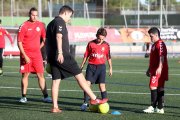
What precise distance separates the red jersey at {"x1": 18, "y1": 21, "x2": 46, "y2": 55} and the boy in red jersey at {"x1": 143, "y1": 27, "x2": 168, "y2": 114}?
108 inches

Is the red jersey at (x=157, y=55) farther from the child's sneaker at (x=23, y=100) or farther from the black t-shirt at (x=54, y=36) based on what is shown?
the child's sneaker at (x=23, y=100)

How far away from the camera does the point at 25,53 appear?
11633 mm

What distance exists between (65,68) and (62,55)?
1.04ft

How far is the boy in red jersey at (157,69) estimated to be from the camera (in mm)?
10062

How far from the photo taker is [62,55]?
387 inches

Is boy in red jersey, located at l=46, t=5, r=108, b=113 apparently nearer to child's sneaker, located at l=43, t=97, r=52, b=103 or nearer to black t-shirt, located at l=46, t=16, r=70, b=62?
black t-shirt, located at l=46, t=16, r=70, b=62

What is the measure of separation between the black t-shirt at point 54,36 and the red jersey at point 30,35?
5.52 feet

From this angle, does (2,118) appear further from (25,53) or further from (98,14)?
(98,14)

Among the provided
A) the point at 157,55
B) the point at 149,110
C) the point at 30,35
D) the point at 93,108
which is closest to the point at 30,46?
the point at 30,35

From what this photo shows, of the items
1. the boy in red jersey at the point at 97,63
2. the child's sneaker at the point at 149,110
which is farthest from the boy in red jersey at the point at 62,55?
the boy in red jersey at the point at 97,63

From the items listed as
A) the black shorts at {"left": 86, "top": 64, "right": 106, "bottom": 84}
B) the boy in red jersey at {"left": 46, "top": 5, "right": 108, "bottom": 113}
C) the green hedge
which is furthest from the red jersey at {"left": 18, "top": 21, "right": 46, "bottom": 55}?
the green hedge

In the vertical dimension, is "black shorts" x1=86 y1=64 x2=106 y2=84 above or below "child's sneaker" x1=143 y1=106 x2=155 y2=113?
above

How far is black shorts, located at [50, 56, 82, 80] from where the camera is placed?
32.8 ft

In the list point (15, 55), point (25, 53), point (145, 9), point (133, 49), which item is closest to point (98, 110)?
point (25, 53)
